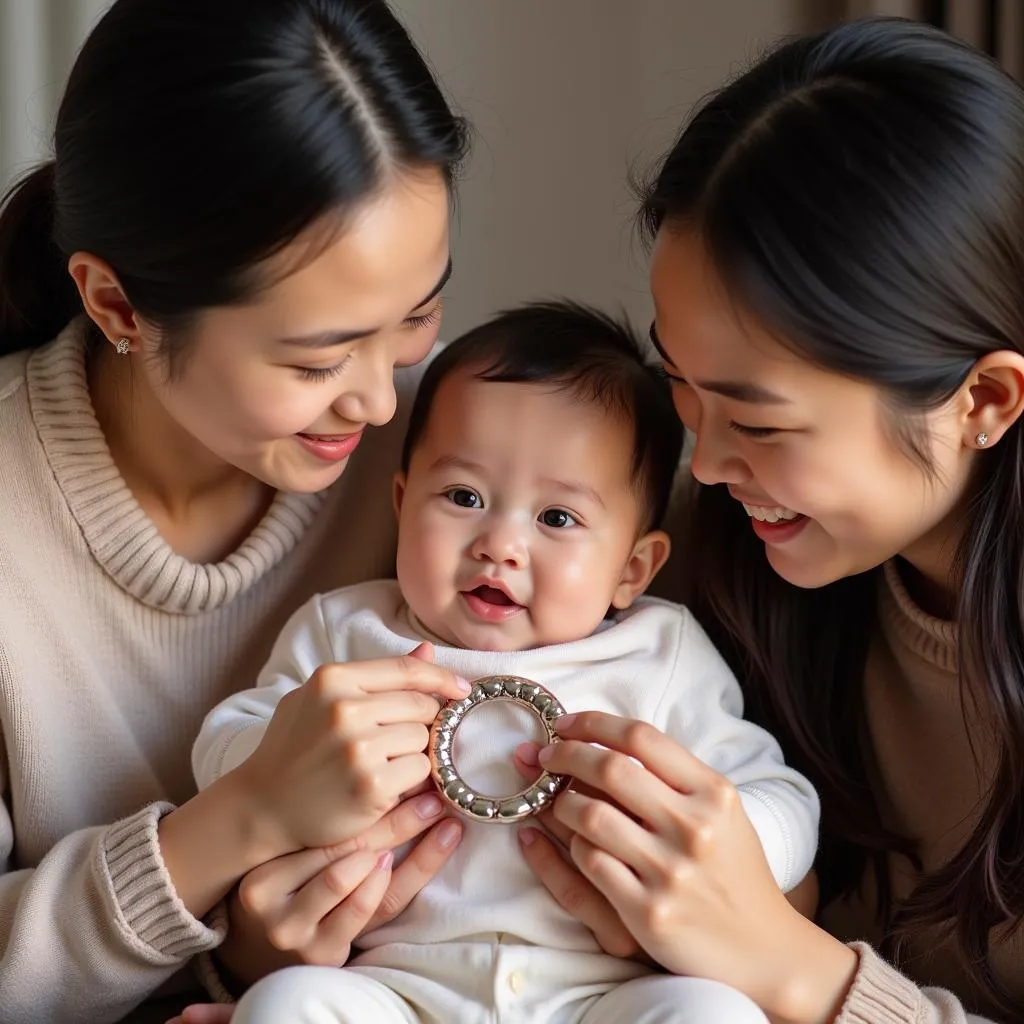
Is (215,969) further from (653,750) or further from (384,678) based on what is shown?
(653,750)

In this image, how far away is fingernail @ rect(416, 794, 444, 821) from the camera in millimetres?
1316

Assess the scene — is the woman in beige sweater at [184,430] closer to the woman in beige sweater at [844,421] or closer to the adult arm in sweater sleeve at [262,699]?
the adult arm in sweater sleeve at [262,699]

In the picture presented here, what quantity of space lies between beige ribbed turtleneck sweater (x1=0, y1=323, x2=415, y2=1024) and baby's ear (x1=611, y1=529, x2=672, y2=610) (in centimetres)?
32

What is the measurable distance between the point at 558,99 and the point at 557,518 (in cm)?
102

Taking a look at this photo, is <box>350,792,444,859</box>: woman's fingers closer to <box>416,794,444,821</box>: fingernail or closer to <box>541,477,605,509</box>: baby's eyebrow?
<box>416,794,444,821</box>: fingernail

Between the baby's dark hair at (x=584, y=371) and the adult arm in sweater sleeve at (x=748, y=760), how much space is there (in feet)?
0.65

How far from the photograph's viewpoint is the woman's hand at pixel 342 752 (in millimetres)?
1248

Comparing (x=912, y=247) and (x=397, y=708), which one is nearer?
(x=912, y=247)

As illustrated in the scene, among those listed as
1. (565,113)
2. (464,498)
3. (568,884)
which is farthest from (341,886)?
(565,113)

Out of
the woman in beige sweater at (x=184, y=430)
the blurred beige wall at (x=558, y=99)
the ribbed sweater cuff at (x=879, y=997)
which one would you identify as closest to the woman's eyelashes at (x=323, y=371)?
the woman in beige sweater at (x=184, y=430)

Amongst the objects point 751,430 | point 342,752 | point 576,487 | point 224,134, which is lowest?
point 342,752

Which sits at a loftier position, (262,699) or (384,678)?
(384,678)

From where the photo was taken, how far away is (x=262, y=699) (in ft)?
4.76

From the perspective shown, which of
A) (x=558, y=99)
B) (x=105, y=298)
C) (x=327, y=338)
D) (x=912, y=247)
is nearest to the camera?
(x=912, y=247)
